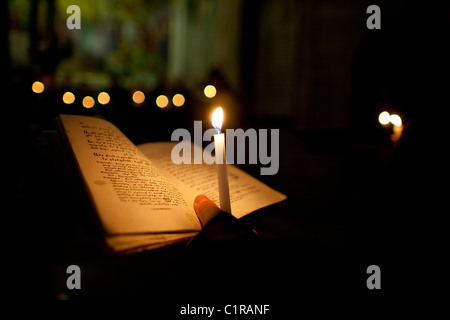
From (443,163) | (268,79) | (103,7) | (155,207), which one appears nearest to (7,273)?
(155,207)

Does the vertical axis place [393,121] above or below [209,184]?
above

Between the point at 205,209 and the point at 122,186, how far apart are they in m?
0.17

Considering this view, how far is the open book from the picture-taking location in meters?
0.56

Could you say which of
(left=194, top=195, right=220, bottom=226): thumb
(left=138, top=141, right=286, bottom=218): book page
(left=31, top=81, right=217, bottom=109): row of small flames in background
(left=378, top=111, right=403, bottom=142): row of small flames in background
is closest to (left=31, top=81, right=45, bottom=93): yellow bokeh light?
(left=31, top=81, right=217, bottom=109): row of small flames in background

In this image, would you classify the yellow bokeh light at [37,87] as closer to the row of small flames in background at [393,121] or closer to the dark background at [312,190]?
the dark background at [312,190]

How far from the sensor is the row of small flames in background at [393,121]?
3.33 feet

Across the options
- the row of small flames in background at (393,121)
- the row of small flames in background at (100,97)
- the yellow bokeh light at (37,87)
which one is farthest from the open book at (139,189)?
the yellow bokeh light at (37,87)

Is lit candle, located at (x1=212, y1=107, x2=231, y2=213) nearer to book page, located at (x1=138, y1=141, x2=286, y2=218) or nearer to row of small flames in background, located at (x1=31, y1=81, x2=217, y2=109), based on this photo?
book page, located at (x1=138, y1=141, x2=286, y2=218)

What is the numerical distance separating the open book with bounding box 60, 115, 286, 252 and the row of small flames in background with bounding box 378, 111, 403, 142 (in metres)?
0.43

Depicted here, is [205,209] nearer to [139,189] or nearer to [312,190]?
[139,189]

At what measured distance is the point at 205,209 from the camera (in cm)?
66

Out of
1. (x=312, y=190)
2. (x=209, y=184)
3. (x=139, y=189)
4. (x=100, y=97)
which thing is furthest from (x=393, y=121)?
(x=100, y=97)

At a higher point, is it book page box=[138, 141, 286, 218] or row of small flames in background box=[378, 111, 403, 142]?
row of small flames in background box=[378, 111, 403, 142]

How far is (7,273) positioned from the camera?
0.80 m
